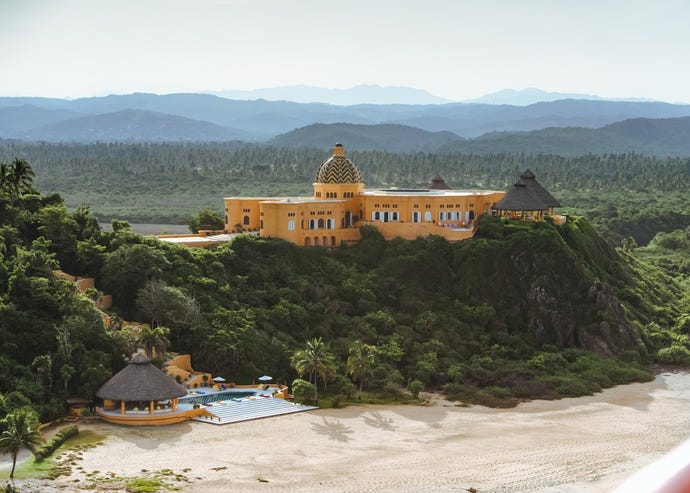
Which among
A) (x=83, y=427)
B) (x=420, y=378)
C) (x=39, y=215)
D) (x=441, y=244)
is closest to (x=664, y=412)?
(x=420, y=378)

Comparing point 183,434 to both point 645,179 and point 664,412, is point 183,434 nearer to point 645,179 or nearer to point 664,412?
point 664,412

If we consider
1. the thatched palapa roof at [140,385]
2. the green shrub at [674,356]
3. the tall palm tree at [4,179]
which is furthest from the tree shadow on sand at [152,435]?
the green shrub at [674,356]

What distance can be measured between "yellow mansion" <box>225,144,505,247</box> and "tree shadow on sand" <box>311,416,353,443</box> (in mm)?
19497

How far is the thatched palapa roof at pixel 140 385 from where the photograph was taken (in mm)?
37750

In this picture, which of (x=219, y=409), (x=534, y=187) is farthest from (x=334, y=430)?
(x=534, y=187)

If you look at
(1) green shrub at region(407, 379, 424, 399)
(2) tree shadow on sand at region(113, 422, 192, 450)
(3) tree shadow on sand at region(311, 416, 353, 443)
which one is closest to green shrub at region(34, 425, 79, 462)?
(2) tree shadow on sand at region(113, 422, 192, 450)

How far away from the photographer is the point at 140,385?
37969 millimetres

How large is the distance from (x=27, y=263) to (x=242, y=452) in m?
15.9

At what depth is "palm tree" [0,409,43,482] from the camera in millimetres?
30312

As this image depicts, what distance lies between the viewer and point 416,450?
3572 cm

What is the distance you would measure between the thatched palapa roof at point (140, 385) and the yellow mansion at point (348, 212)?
19.0m

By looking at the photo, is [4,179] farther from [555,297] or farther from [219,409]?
[555,297]

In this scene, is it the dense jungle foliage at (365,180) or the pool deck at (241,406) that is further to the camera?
the dense jungle foliage at (365,180)

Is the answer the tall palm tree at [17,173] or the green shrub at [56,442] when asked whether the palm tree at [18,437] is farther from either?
the tall palm tree at [17,173]
